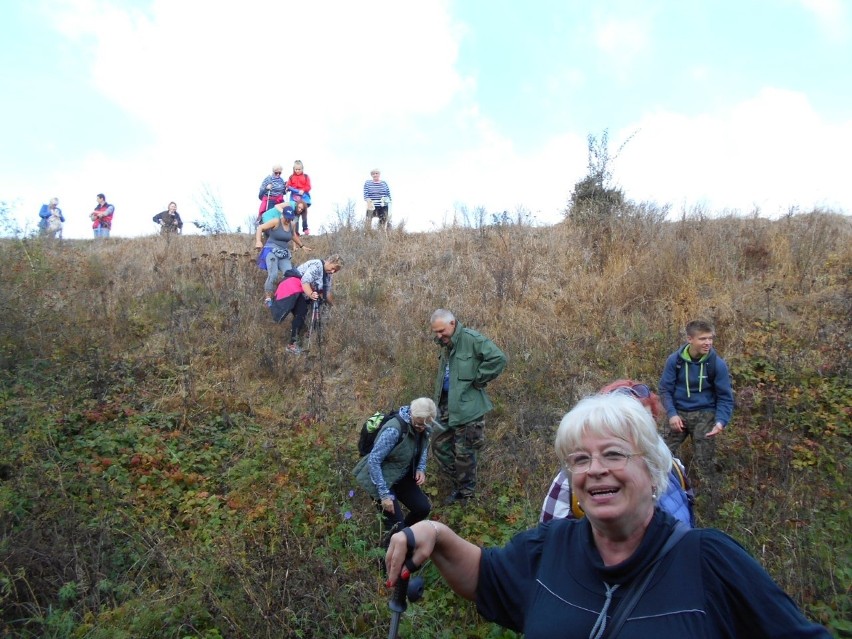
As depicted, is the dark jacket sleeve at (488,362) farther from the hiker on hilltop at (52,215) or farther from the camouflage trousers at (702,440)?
the hiker on hilltop at (52,215)

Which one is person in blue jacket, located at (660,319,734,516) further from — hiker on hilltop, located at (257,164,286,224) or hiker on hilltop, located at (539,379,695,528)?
hiker on hilltop, located at (257,164,286,224)

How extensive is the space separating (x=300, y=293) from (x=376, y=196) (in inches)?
233

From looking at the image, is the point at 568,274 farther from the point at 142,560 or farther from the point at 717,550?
the point at 717,550

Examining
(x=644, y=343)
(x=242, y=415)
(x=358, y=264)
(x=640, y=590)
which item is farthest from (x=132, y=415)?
(x=640, y=590)

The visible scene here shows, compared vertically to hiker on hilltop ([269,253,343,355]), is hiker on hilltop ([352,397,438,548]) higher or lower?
lower

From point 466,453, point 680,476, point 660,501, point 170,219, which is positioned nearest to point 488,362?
point 466,453

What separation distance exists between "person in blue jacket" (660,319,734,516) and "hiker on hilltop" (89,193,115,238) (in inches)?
567

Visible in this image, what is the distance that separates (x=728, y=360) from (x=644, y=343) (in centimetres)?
107

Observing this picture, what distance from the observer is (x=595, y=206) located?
12180 mm

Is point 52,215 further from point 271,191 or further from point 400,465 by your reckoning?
point 400,465

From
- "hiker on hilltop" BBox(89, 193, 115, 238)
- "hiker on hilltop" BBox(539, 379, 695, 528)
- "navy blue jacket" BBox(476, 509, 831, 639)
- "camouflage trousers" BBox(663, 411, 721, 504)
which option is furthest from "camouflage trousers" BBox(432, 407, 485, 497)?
"hiker on hilltop" BBox(89, 193, 115, 238)

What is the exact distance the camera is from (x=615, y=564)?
1.79m

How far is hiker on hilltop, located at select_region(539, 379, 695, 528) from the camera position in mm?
2436

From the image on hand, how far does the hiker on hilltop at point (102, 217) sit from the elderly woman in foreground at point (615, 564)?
637 inches
